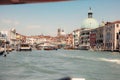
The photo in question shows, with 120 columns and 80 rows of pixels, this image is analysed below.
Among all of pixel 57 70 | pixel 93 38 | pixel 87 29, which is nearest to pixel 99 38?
pixel 93 38

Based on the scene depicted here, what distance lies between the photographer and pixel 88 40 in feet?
123

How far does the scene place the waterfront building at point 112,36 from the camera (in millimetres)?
26812

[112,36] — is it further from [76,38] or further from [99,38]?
[76,38]

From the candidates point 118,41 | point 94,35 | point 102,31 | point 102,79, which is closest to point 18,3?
point 102,79

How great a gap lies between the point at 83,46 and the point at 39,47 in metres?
5.53

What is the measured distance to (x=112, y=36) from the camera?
27.6m

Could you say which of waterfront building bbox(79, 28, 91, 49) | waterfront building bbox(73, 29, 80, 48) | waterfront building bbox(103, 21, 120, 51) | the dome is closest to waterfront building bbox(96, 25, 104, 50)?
waterfront building bbox(103, 21, 120, 51)

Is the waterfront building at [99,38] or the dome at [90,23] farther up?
the dome at [90,23]

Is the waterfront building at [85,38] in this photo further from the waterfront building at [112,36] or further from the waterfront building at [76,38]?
the waterfront building at [112,36]

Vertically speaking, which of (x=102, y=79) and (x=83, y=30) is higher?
(x=83, y=30)

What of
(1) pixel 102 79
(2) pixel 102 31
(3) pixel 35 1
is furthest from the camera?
(2) pixel 102 31

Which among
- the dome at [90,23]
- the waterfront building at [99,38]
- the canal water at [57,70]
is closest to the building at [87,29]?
the dome at [90,23]

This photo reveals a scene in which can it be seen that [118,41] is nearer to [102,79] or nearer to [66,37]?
[102,79]

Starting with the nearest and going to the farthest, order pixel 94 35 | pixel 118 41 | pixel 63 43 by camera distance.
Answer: pixel 118 41
pixel 94 35
pixel 63 43
